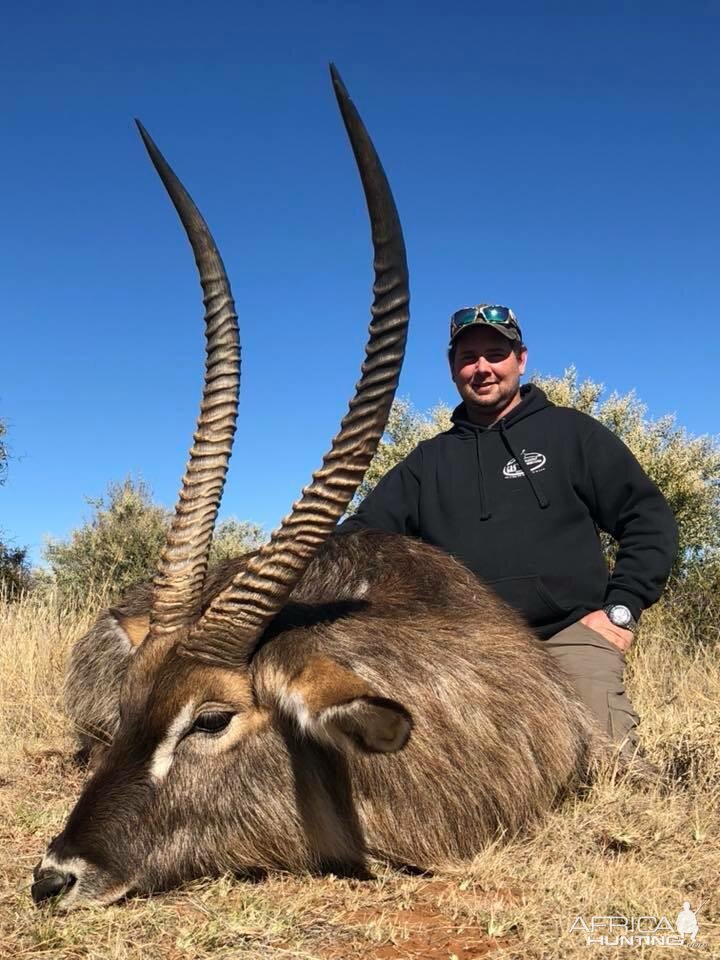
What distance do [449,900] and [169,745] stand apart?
105cm

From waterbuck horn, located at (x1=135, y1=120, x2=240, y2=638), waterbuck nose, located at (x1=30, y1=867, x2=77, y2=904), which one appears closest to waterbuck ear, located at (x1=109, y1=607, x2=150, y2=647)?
waterbuck horn, located at (x1=135, y1=120, x2=240, y2=638)

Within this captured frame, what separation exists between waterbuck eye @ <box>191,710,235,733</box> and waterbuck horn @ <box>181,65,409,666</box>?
174 mm

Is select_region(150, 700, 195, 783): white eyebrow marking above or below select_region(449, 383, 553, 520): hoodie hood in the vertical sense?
below

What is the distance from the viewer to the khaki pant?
4523 millimetres

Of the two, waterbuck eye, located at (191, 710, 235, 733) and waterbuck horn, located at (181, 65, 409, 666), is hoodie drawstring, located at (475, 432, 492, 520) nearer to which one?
waterbuck horn, located at (181, 65, 409, 666)

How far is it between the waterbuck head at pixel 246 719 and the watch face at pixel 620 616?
216cm

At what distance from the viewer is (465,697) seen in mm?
3430

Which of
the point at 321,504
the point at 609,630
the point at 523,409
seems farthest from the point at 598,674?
the point at 321,504

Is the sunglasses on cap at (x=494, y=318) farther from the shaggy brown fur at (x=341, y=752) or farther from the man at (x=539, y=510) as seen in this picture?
the shaggy brown fur at (x=341, y=752)

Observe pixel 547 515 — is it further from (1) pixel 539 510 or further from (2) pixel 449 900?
(2) pixel 449 900

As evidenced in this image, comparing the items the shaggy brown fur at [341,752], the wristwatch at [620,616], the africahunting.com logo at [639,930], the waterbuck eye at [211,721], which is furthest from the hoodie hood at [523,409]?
the africahunting.com logo at [639,930]

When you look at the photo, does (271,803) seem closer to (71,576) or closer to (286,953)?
(286,953)

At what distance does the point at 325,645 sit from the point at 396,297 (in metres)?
1.27

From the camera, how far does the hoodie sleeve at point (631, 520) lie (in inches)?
197
